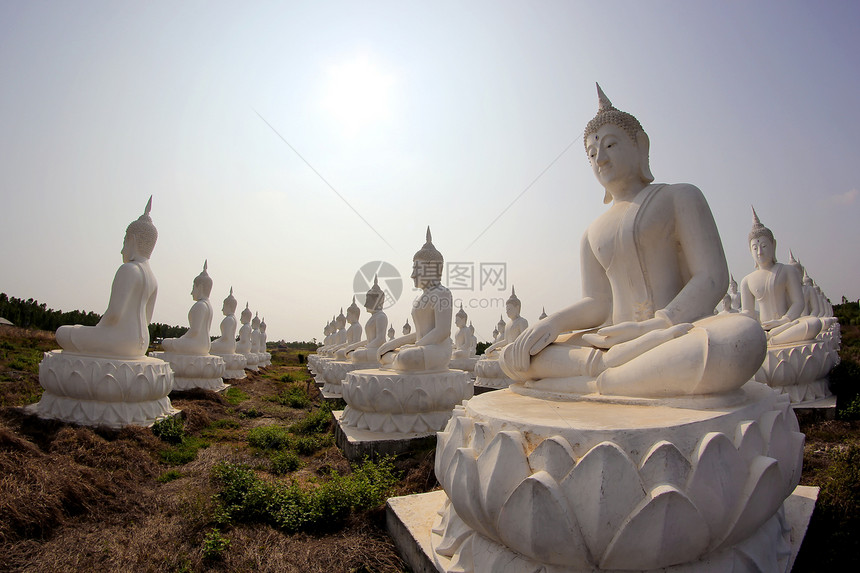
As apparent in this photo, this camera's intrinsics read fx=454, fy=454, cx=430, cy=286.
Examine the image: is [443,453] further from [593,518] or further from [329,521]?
[329,521]

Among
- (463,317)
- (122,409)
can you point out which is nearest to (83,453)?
(122,409)

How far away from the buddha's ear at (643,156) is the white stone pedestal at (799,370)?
5.24 meters

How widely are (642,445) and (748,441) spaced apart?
0.56 metres

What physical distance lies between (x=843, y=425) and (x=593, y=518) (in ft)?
22.3

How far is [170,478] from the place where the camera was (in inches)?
190

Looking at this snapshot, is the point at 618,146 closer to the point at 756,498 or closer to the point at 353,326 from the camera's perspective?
the point at 756,498

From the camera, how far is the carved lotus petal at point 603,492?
6.12ft

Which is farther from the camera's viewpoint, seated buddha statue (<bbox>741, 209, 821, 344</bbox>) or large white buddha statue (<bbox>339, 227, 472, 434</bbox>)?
seated buddha statue (<bbox>741, 209, 821, 344</bbox>)

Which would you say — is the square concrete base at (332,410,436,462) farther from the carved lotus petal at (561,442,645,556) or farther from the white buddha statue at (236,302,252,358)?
the white buddha statue at (236,302,252,358)

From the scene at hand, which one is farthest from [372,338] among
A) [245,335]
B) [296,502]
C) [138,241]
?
[245,335]

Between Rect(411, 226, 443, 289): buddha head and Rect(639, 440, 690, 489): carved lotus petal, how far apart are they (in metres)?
5.17

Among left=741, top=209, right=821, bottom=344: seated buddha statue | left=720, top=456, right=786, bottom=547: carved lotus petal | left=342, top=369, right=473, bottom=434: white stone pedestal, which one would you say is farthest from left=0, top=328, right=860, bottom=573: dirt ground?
left=741, top=209, right=821, bottom=344: seated buddha statue

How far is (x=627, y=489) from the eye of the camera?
74.4 inches

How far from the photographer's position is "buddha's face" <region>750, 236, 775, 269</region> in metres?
9.06
